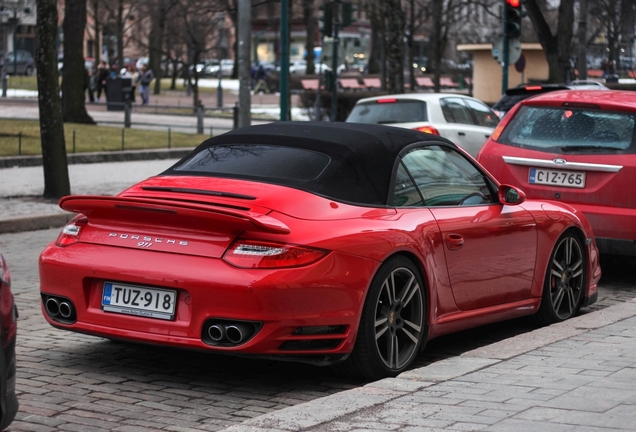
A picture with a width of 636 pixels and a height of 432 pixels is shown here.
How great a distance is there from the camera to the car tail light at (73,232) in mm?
6008

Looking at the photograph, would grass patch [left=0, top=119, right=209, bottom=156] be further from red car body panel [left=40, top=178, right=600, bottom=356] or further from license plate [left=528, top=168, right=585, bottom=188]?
red car body panel [left=40, top=178, right=600, bottom=356]

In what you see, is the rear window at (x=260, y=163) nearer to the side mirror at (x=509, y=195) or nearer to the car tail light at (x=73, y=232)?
the car tail light at (x=73, y=232)

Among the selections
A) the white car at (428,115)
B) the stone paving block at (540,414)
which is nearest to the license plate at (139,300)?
the stone paving block at (540,414)

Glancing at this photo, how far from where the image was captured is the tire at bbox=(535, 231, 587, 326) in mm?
7621

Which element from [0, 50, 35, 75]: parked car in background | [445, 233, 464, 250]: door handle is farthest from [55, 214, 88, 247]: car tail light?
[0, 50, 35, 75]: parked car in background

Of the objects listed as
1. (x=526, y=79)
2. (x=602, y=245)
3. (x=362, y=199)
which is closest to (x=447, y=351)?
(x=362, y=199)

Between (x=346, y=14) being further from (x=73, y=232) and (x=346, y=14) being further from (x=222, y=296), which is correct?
(x=222, y=296)

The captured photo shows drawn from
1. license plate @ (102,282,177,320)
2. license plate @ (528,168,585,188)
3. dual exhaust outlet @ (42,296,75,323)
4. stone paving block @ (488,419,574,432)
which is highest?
license plate @ (528,168,585,188)

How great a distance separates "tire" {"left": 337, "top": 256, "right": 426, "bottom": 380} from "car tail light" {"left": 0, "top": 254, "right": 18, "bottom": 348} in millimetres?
1871

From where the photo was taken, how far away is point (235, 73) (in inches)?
3169

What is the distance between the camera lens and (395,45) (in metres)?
30.2

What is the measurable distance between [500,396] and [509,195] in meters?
2.15

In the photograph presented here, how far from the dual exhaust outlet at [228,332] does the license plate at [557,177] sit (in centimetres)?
471

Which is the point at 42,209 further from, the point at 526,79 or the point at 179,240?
the point at 526,79
